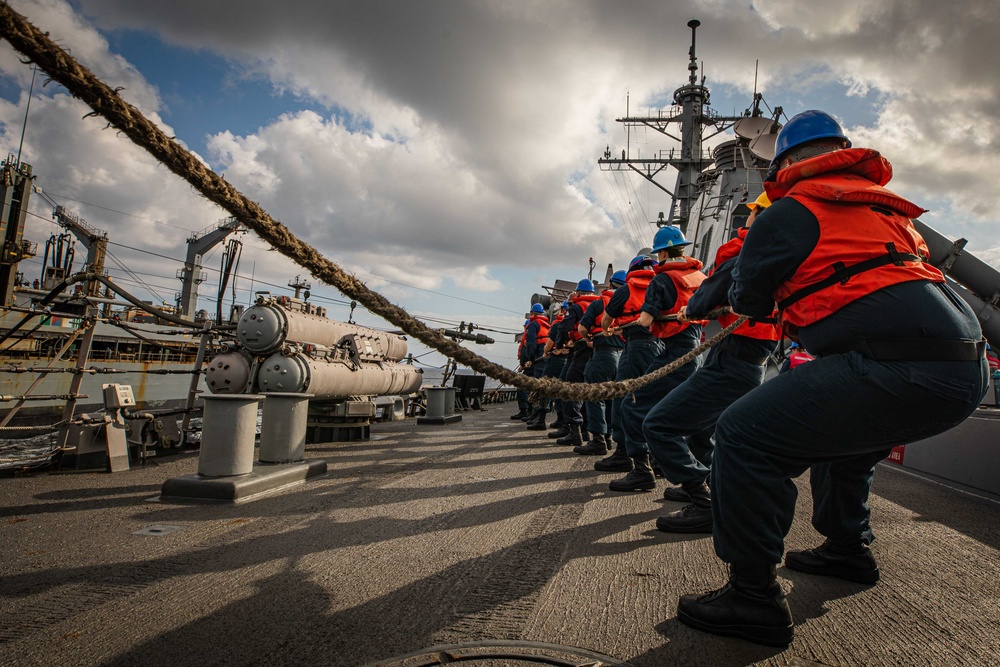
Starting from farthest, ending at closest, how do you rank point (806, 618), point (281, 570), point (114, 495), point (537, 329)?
point (537, 329)
point (114, 495)
point (281, 570)
point (806, 618)

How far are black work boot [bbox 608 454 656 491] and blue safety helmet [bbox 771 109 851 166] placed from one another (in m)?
2.99

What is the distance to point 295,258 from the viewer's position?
1.84 m

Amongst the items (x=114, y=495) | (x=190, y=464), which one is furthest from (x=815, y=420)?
(x=190, y=464)

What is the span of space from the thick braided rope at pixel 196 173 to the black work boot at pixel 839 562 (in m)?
1.90

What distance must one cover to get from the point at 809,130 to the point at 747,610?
1992 mm

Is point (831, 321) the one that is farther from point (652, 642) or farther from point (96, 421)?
point (96, 421)

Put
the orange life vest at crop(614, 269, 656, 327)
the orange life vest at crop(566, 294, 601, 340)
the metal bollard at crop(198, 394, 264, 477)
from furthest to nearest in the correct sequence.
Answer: the orange life vest at crop(566, 294, 601, 340), the orange life vest at crop(614, 269, 656, 327), the metal bollard at crop(198, 394, 264, 477)

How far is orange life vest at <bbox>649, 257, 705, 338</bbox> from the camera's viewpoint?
427cm

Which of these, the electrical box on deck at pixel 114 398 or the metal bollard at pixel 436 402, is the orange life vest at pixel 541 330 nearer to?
the metal bollard at pixel 436 402

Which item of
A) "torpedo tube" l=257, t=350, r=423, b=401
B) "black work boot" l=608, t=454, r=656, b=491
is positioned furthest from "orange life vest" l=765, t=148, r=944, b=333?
"torpedo tube" l=257, t=350, r=423, b=401

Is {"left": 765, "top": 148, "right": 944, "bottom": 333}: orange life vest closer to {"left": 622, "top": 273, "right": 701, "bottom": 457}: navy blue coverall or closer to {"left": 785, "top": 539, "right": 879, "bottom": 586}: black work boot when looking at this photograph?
{"left": 785, "top": 539, "right": 879, "bottom": 586}: black work boot

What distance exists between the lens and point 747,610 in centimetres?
192

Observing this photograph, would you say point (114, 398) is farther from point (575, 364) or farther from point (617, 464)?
point (575, 364)

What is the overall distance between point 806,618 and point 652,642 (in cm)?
76
